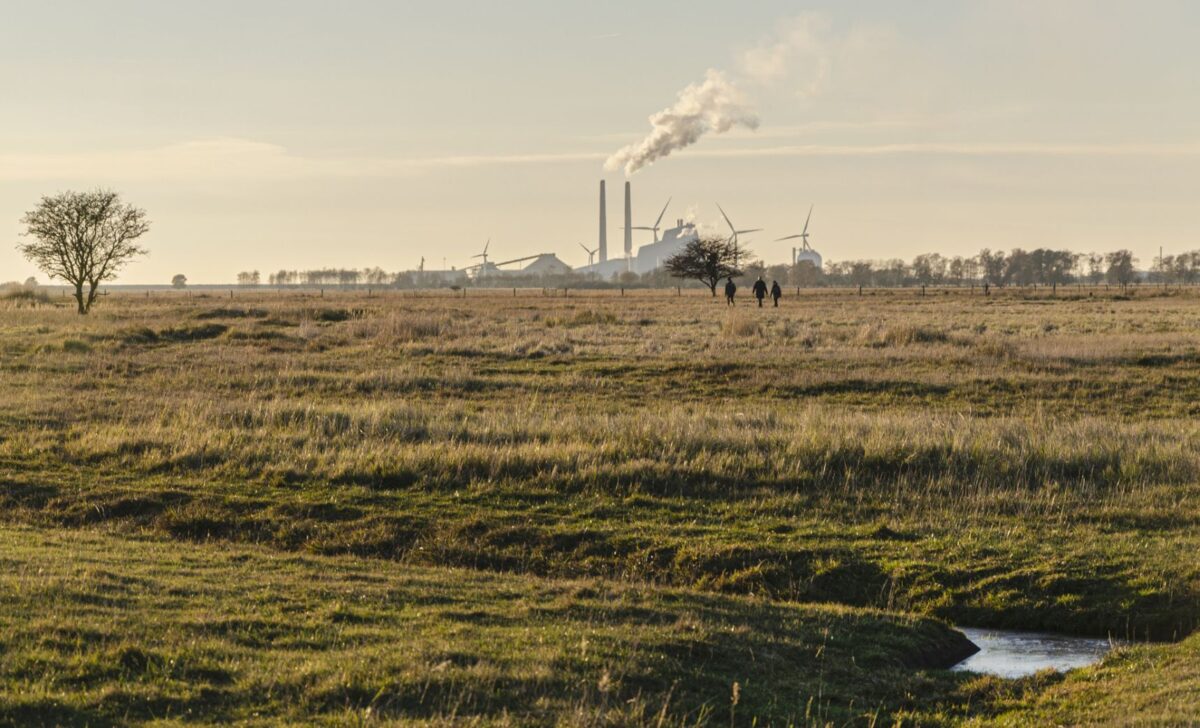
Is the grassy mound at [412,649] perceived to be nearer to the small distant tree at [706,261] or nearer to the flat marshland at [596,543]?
the flat marshland at [596,543]

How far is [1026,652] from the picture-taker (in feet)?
45.4

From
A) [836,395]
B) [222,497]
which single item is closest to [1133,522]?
[222,497]

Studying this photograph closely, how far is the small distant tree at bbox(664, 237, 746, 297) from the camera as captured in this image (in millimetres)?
114688

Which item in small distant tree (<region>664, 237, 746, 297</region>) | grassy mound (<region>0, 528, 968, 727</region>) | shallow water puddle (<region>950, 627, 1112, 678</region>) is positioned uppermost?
small distant tree (<region>664, 237, 746, 297</region>)

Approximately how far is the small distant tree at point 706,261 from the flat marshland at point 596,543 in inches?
3031

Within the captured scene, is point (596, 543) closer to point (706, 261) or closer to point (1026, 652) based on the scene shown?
point (1026, 652)

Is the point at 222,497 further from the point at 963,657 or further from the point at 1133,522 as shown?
the point at 1133,522

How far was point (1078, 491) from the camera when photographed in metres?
19.6

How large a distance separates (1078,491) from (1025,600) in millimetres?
4910

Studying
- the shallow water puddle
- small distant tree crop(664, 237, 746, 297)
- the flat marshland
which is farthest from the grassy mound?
small distant tree crop(664, 237, 746, 297)

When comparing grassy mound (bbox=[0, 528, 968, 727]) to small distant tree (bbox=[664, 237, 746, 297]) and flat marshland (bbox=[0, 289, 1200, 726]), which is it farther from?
small distant tree (bbox=[664, 237, 746, 297])

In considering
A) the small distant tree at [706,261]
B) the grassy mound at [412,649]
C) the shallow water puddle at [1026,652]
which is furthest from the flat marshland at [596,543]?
the small distant tree at [706,261]

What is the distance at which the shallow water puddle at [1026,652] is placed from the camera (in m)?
13.1

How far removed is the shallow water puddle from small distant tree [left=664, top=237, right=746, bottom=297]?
100 metres
